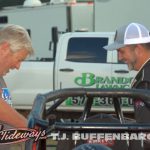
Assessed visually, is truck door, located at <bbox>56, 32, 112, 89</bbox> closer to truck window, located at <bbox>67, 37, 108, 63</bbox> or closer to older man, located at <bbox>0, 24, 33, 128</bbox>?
truck window, located at <bbox>67, 37, 108, 63</bbox>

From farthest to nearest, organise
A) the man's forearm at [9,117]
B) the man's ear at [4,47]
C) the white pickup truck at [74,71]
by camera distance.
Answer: the white pickup truck at [74,71] → the man's ear at [4,47] → the man's forearm at [9,117]

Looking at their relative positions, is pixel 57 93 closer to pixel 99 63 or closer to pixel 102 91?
pixel 102 91

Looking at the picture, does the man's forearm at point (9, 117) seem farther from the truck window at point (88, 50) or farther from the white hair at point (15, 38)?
the truck window at point (88, 50)

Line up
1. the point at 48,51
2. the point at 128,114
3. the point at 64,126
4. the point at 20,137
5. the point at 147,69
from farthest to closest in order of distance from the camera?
the point at 48,51
the point at 128,114
the point at 147,69
the point at 20,137
the point at 64,126

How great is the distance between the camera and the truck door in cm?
980

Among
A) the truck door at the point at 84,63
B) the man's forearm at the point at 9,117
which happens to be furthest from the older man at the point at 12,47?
the truck door at the point at 84,63

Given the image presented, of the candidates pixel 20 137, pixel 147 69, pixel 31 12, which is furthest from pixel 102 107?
pixel 20 137

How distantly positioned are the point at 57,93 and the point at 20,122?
0.26 metres

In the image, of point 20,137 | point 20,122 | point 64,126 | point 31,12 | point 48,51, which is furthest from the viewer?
point 31,12

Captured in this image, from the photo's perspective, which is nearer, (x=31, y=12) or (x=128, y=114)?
(x=128, y=114)

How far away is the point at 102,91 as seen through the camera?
3037mm

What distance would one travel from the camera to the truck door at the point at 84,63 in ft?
32.1

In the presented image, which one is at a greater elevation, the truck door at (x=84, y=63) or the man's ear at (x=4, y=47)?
the man's ear at (x=4, y=47)

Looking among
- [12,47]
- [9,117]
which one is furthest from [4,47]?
[9,117]
